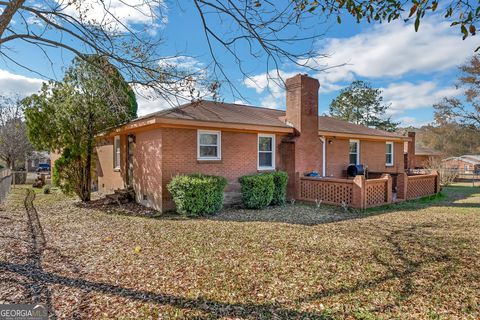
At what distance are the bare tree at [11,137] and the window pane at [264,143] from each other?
2437 cm

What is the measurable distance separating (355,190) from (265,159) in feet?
12.7

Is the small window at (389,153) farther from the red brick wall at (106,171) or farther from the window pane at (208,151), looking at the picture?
the red brick wall at (106,171)

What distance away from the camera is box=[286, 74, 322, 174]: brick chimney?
12680mm

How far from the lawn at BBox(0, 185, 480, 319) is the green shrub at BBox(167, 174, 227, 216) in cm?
103

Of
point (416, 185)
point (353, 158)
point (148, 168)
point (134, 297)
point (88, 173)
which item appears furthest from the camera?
point (353, 158)

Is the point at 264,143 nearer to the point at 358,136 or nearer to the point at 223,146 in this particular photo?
the point at 223,146

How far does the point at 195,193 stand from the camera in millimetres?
9258

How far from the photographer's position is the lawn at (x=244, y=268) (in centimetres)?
354

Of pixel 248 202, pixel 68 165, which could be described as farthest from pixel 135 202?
pixel 248 202

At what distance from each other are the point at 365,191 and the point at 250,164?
178 inches

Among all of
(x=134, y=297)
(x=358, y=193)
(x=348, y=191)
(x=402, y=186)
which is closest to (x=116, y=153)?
(x=348, y=191)

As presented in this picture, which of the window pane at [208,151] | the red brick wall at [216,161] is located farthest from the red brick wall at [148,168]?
the window pane at [208,151]

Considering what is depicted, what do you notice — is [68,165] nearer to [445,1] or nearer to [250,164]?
[250,164]

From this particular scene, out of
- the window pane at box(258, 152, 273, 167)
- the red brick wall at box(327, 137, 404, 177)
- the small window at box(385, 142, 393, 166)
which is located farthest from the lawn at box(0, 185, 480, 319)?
the small window at box(385, 142, 393, 166)
